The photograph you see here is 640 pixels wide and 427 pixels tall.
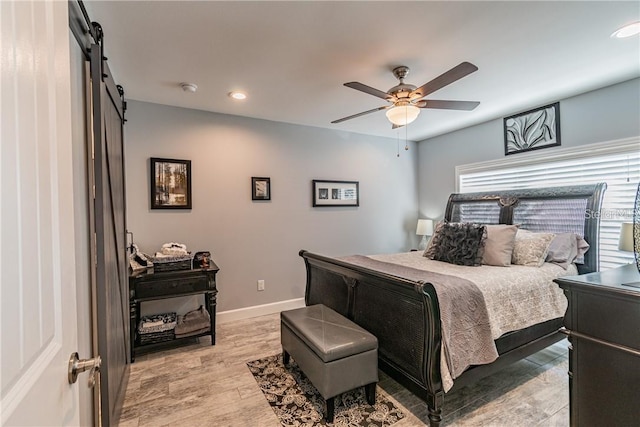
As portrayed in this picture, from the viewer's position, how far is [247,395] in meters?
Result: 2.19

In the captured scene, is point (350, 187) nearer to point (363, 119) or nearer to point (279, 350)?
point (363, 119)

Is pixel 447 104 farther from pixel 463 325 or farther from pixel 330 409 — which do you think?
pixel 330 409

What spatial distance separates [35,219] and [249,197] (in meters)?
3.19

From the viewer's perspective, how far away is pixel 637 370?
1193 millimetres

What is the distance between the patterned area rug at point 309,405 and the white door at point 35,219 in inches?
61.4

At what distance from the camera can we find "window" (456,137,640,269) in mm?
2824

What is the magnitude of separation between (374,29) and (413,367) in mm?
2275

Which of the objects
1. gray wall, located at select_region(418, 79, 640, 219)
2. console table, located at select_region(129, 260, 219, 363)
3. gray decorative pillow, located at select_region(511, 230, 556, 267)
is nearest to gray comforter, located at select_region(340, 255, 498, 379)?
gray decorative pillow, located at select_region(511, 230, 556, 267)

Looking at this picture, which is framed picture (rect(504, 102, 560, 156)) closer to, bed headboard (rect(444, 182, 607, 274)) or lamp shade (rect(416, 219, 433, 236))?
bed headboard (rect(444, 182, 607, 274))

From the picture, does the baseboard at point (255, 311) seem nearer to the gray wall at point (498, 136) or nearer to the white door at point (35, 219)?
the gray wall at point (498, 136)

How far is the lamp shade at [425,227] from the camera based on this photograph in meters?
4.67

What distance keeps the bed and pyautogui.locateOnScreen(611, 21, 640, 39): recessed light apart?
1428 mm

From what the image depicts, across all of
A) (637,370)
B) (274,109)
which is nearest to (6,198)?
(637,370)

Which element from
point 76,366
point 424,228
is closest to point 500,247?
point 424,228
